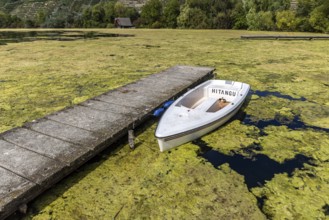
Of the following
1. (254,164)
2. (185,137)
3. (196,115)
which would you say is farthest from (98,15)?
(254,164)

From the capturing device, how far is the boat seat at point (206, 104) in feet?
22.5

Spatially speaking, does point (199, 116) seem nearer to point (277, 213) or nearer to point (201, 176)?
point (201, 176)

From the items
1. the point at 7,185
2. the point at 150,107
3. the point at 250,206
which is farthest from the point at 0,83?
the point at 250,206

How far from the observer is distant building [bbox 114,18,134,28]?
53.2 metres

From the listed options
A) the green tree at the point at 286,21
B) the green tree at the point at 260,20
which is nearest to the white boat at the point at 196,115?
the green tree at the point at 286,21

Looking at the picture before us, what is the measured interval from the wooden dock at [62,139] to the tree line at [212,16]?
29.9m

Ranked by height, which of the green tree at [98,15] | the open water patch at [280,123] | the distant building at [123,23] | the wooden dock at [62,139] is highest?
the green tree at [98,15]

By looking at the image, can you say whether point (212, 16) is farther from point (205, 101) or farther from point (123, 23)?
point (205, 101)

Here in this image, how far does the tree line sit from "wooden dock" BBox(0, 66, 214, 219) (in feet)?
98.2

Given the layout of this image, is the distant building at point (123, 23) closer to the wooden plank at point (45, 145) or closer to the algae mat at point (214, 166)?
the algae mat at point (214, 166)

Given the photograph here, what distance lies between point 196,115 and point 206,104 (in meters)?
1.38

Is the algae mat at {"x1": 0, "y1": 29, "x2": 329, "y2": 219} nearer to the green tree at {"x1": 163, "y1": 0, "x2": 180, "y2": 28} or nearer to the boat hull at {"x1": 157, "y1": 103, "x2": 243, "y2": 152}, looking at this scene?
the boat hull at {"x1": 157, "y1": 103, "x2": 243, "y2": 152}

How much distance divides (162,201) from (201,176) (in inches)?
36.8

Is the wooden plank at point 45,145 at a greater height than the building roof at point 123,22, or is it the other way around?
the building roof at point 123,22
